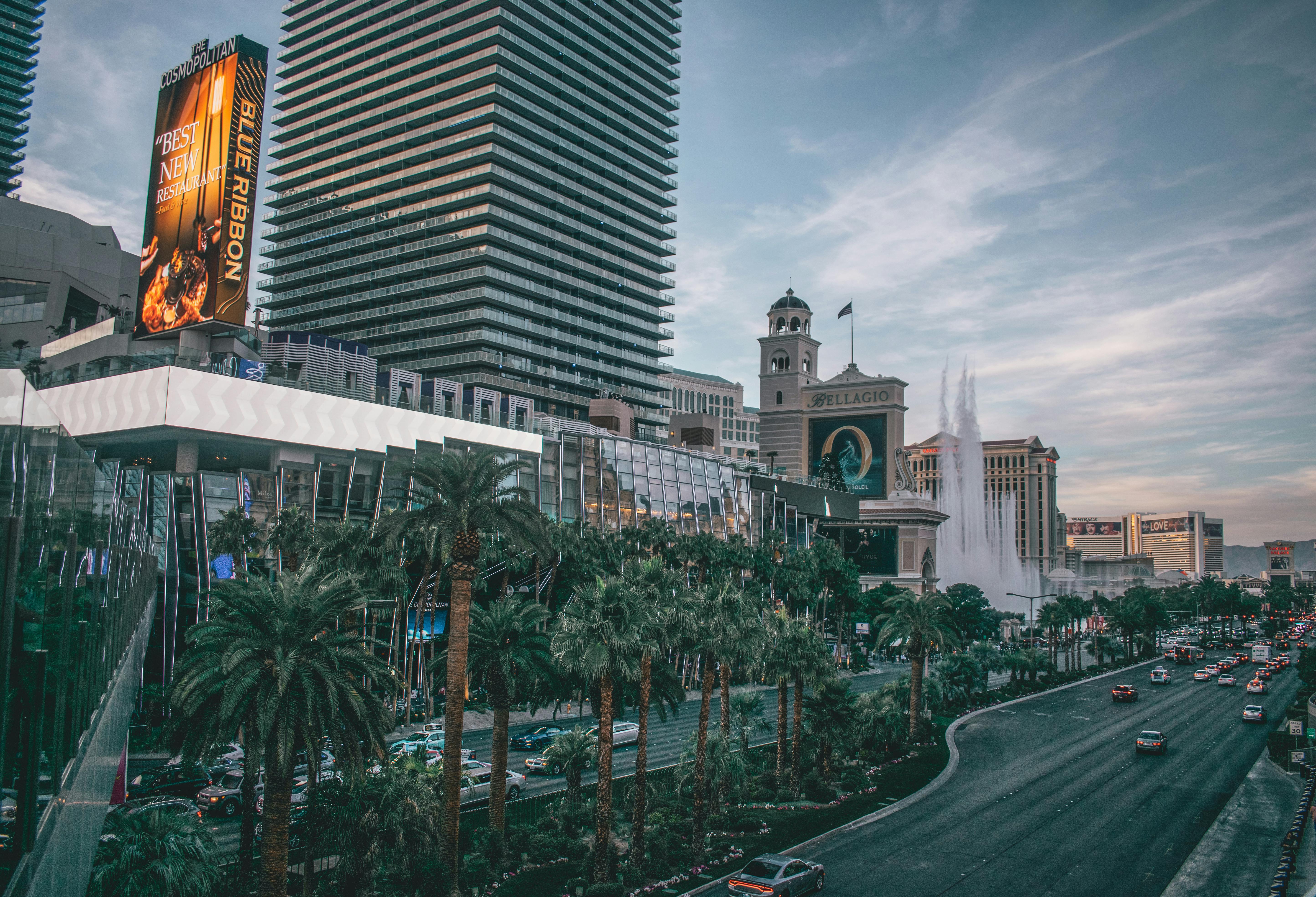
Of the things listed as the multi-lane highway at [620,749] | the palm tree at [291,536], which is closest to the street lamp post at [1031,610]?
the multi-lane highway at [620,749]

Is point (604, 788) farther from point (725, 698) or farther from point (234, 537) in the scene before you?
point (234, 537)

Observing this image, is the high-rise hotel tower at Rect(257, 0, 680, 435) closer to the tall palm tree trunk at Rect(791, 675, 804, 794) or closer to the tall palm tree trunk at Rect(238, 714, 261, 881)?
the tall palm tree trunk at Rect(791, 675, 804, 794)

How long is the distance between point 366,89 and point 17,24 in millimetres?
103452

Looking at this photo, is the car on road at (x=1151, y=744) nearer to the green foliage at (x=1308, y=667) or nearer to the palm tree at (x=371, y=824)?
the green foliage at (x=1308, y=667)

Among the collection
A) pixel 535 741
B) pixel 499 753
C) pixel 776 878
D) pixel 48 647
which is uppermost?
pixel 48 647

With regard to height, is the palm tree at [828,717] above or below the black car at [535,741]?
above

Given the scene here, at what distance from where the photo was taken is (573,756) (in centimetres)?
3744

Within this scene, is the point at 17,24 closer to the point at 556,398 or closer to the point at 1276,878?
the point at 556,398

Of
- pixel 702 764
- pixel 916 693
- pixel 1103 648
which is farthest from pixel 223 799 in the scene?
pixel 1103 648

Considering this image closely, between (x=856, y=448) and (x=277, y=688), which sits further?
(x=856, y=448)

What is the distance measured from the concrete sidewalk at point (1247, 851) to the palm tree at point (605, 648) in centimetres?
1846

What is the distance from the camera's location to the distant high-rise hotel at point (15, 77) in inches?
7357

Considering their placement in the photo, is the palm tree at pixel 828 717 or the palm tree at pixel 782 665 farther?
the palm tree at pixel 828 717

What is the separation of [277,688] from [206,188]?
47.0m
